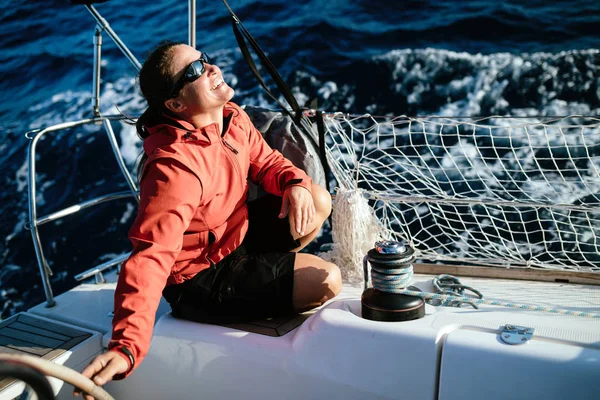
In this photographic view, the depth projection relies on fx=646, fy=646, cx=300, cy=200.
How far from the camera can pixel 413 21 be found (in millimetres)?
6480

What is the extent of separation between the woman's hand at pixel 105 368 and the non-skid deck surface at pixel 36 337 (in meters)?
0.81

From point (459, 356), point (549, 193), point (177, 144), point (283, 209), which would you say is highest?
point (177, 144)

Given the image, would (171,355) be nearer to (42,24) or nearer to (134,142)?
(134,142)

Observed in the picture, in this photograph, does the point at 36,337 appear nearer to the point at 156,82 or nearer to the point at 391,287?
the point at 156,82

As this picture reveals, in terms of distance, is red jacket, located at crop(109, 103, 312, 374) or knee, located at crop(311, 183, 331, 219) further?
knee, located at crop(311, 183, 331, 219)

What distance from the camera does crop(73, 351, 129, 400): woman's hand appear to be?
1349 millimetres

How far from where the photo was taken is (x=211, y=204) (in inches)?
76.9

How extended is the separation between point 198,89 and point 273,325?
0.76m

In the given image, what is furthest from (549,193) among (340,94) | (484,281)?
(340,94)

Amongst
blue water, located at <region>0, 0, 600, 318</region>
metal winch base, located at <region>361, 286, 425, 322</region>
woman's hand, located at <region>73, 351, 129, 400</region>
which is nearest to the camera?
woman's hand, located at <region>73, 351, 129, 400</region>

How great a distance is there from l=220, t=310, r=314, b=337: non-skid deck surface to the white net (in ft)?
1.74

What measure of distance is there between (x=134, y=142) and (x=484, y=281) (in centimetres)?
387

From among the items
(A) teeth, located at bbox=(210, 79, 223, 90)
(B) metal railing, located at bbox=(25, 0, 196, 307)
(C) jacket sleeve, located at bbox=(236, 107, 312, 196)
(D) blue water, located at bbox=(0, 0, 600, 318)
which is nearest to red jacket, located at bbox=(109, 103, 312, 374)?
(C) jacket sleeve, located at bbox=(236, 107, 312, 196)

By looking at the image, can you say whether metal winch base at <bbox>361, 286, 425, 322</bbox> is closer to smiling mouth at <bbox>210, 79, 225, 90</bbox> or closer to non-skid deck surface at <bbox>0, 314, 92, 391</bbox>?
smiling mouth at <bbox>210, 79, 225, 90</bbox>
